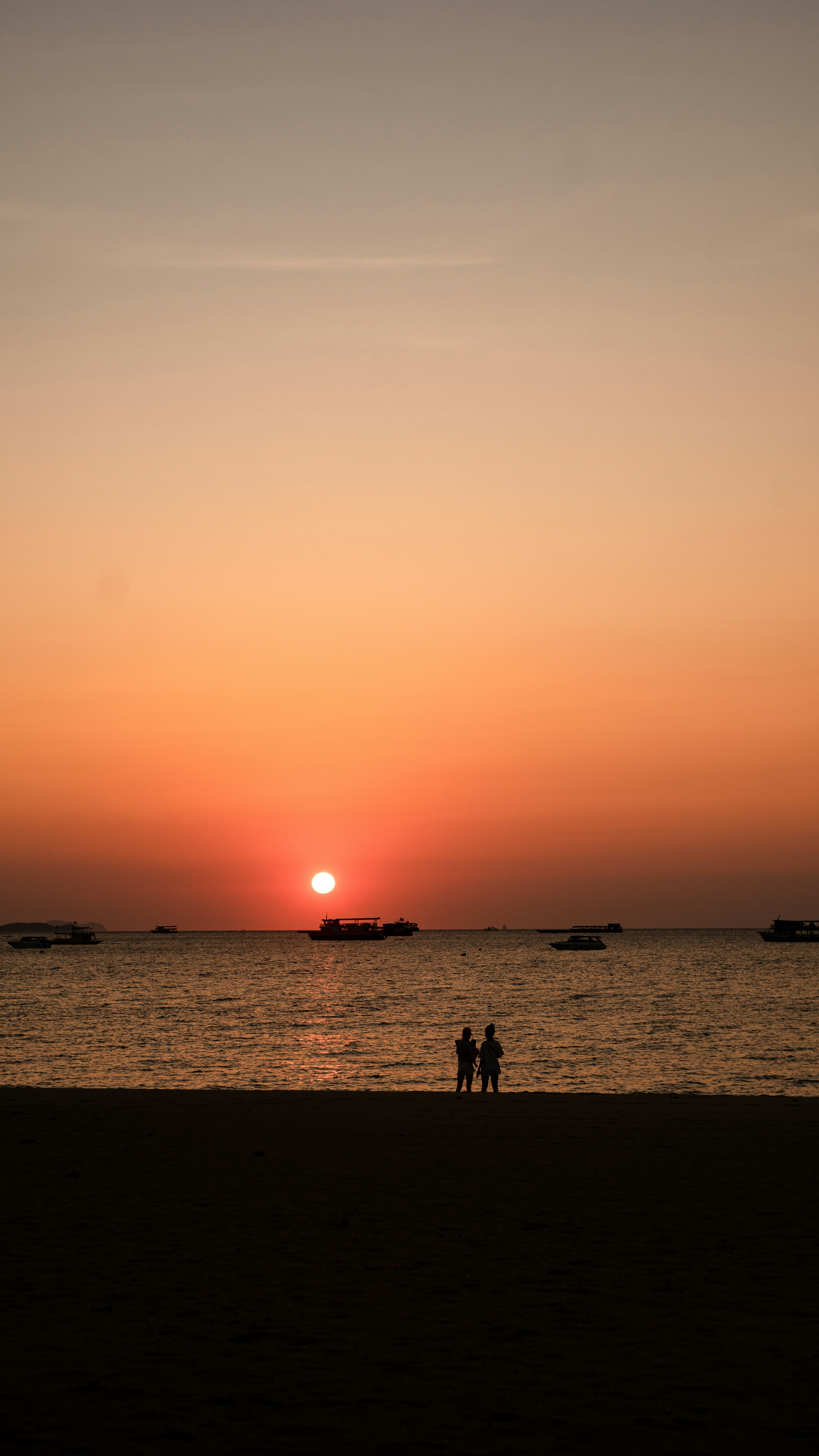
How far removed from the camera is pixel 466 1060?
92.2ft

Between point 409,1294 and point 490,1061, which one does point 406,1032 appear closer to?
point 490,1061

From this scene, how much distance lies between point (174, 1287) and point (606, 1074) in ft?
103

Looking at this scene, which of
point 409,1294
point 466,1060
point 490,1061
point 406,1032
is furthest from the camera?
point 406,1032

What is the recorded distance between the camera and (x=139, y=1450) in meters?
6.44

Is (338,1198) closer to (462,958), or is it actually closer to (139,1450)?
(139,1450)

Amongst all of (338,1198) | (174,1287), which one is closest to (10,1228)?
(174,1287)

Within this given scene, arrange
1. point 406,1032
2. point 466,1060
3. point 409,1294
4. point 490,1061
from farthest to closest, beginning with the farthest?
point 406,1032, point 466,1060, point 490,1061, point 409,1294

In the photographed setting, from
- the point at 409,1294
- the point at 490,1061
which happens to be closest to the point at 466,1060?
the point at 490,1061

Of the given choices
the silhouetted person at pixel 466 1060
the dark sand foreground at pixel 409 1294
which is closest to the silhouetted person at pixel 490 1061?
the silhouetted person at pixel 466 1060

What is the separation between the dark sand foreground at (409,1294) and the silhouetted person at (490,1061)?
8.60m

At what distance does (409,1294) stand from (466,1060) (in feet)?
61.5

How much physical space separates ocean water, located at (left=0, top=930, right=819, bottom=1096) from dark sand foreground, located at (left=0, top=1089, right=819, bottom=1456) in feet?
46.3

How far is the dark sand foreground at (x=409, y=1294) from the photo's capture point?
6.93 metres

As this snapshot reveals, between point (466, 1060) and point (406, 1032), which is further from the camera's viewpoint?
point (406, 1032)
